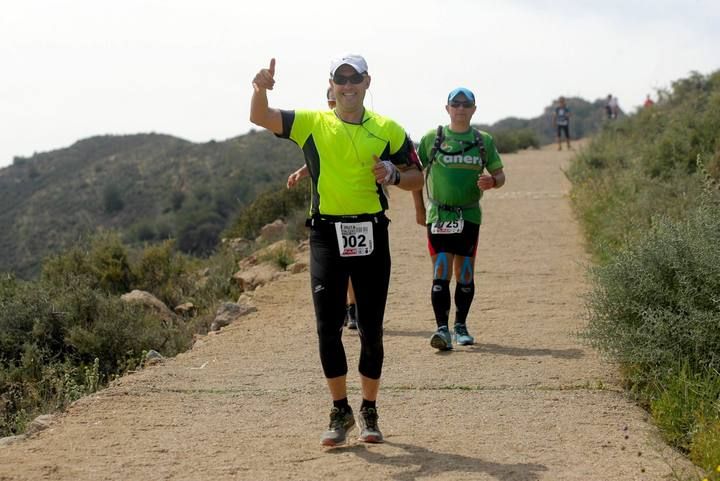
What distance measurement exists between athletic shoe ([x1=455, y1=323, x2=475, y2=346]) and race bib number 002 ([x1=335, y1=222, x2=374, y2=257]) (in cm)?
315

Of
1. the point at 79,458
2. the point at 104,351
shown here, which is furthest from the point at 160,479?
the point at 104,351

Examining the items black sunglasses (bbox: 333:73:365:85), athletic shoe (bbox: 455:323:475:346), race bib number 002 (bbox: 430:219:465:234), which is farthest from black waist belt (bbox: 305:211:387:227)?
athletic shoe (bbox: 455:323:475:346)

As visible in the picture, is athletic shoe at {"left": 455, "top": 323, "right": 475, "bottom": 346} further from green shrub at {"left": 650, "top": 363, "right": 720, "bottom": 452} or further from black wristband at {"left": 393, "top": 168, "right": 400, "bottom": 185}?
black wristband at {"left": 393, "top": 168, "right": 400, "bottom": 185}

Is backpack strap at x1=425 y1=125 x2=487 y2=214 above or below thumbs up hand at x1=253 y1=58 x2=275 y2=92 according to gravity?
below

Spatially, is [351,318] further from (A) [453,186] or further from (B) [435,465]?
(B) [435,465]

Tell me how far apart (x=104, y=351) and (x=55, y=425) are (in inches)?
151

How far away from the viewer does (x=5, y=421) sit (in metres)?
9.08

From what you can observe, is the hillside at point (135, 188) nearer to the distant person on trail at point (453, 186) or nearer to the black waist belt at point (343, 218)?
the distant person on trail at point (453, 186)

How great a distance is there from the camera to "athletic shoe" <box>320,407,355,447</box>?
20.6ft

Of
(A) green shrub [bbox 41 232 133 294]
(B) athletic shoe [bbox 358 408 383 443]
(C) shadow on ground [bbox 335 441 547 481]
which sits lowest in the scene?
(C) shadow on ground [bbox 335 441 547 481]

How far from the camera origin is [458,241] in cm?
896

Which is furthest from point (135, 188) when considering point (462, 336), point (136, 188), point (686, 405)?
point (686, 405)

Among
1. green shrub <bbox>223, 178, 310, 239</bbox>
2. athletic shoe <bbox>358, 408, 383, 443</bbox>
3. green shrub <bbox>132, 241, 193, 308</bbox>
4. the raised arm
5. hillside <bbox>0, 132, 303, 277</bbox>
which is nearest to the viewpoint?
the raised arm

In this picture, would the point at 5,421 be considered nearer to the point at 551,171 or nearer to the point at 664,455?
the point at 664,455
